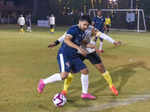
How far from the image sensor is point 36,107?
5688 millimetres

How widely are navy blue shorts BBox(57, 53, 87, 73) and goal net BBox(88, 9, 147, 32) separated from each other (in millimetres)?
34266

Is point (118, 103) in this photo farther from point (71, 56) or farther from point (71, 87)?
point (71, 87)

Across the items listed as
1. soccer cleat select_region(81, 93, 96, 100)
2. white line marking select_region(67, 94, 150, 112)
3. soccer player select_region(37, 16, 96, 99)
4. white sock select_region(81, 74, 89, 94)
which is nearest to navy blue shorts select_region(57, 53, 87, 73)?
soccer player select_region(37, 16, 96, 99)

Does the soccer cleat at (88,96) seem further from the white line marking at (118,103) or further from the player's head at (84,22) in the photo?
the player's head at (84,22)

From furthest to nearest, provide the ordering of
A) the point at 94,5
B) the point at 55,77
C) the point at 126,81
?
the point at 94,5
the point at 126,81
the point at 55,77

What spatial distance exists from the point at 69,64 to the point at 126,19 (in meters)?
36.6

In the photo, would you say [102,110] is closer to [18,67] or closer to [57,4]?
[18,67]

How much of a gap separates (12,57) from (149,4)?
108ft

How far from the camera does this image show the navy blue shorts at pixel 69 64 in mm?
5809

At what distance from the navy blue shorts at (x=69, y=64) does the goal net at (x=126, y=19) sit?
112 feet

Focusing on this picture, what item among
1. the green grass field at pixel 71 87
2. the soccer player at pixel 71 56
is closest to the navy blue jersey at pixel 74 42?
the soccer player at pixel 71 56

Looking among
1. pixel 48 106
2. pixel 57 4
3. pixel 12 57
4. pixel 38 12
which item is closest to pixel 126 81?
pixel 48 106

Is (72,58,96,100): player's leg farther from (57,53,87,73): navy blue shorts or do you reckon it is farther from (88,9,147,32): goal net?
(88,9,147,32): goal net

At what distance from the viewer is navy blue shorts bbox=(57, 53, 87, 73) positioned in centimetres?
581
